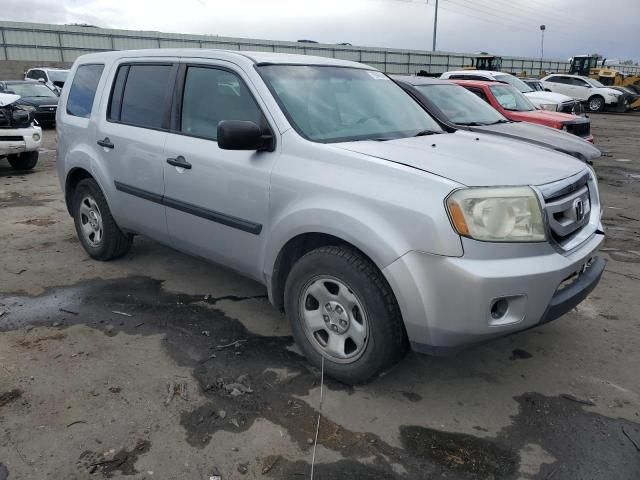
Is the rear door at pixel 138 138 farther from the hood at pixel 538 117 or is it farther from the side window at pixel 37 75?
the side window at pixel 37 75

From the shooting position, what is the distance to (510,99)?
9.75 m

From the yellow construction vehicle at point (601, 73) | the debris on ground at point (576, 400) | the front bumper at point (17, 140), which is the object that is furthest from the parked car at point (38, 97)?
the yellow construction vehicle at point (601, 73)

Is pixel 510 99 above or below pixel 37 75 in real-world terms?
below

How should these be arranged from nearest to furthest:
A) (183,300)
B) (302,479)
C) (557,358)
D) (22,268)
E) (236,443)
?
(302,479), (236,443), (557,358), (183,300), (22,268)

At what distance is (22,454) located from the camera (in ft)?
8.19

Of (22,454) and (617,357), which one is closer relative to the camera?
(22,454)

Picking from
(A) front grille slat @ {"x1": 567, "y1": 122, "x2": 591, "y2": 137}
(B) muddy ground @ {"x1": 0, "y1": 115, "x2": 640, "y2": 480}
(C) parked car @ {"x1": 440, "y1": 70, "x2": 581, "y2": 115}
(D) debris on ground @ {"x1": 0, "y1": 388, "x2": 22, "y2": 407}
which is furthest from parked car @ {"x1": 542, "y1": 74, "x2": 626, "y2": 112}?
(D) debris on ground @ {"x1": 0, "y1": 388, "x2": 22, "y2": 407}

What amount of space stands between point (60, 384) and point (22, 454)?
0.59 meters

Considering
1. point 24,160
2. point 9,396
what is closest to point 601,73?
point 24,160

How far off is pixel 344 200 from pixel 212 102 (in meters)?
1.40

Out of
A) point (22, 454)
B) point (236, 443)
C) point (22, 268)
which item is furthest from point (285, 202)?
point (22, 268)

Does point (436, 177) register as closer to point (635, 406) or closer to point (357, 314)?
A: point (357, 314)

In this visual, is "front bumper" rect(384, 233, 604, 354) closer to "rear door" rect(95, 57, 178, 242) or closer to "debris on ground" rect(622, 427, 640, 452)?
"debris on ground" rect(622, 427, 640, 452)

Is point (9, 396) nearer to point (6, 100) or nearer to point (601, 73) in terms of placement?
point (6, 100)
